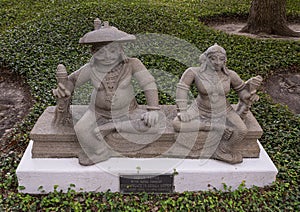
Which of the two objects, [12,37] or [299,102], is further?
[12,37]

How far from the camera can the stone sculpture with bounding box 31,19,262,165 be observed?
348 cm

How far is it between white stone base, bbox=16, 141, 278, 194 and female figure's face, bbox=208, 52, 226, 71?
1.07 meters

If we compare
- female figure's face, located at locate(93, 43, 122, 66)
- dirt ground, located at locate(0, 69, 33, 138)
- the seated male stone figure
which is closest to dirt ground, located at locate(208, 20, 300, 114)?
the seated male stone figure

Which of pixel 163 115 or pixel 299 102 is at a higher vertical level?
pixel 163 115

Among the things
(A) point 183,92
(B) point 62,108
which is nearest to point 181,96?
(A) point 183,92

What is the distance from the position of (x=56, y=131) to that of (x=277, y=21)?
7.24 meters

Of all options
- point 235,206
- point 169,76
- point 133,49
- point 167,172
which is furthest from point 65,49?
point 235,206

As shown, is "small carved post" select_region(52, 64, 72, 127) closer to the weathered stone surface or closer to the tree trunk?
the weathered stone surface

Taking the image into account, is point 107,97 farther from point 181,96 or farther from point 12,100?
point 12,100

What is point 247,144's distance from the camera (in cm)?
377

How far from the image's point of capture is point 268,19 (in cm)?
877

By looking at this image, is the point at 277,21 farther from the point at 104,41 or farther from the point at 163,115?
the point at 104,41

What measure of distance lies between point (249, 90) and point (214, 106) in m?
0.41

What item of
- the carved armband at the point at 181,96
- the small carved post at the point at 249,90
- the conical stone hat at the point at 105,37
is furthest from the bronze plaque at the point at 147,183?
the conical stone hat at the point at 105,37
